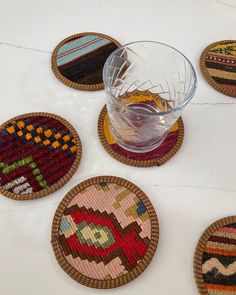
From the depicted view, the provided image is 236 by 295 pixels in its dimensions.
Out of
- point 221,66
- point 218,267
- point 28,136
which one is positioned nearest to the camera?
point 218,267

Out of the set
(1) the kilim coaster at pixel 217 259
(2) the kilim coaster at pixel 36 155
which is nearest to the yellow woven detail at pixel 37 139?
(2) the kilim coaster at pixel 36 155

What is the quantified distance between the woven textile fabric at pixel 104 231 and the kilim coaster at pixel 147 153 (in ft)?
0.19

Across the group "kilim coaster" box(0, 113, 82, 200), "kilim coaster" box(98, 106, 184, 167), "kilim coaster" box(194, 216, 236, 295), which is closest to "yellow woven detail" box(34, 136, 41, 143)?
"kilim coaster" box(0, 113, 82, 200)

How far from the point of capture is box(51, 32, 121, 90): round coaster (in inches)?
26.0

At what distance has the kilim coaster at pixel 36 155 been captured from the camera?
54cm

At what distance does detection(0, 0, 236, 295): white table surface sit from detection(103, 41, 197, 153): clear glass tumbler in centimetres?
5

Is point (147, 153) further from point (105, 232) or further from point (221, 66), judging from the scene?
point (221, 66)

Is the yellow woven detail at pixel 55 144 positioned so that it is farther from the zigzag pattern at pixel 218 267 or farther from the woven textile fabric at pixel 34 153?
the zigzag pattern at pixel 218 267

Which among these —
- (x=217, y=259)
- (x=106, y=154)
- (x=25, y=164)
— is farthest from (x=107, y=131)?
(x=217, y=259)

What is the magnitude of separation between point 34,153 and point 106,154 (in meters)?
0.13

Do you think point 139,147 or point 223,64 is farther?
point 223,64

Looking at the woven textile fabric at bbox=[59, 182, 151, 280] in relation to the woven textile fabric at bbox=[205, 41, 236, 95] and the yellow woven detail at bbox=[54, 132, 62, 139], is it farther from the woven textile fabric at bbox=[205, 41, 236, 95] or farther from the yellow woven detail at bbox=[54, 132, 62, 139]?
the woven textile fabric at bbox=[205, 41, 236, 95]

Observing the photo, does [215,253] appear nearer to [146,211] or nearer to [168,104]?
[146,211]

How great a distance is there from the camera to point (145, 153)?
588mm
